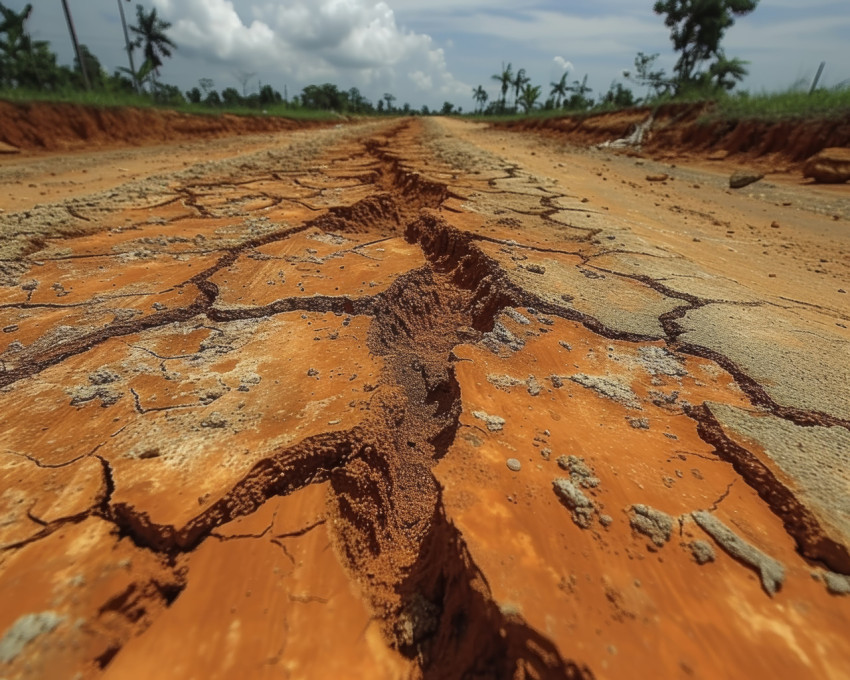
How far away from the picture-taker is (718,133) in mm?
8555

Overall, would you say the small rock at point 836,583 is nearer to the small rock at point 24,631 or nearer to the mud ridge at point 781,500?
the mud ridge at point 781,500

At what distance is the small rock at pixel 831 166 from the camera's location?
5.86 meters

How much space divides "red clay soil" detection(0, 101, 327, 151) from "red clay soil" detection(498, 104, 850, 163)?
12.0 meters

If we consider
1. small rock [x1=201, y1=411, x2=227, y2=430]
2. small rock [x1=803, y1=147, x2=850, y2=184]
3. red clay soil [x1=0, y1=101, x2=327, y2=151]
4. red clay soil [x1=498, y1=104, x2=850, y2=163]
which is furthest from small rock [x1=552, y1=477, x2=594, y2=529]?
red clay soil [x1=0, y1=101, x2=327, y2=151]

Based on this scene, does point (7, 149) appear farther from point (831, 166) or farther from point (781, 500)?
point (831, 166)

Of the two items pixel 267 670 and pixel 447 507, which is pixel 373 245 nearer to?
pixel 447 507

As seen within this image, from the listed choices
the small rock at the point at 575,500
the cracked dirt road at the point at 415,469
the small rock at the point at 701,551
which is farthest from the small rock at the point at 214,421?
the small rock at the point at 701,551

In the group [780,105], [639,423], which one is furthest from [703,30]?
[639,423]

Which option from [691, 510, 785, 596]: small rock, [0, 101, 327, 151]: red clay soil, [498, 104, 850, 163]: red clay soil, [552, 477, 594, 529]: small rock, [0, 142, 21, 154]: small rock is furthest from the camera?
[0, 101, 327, 151]: red clay soil

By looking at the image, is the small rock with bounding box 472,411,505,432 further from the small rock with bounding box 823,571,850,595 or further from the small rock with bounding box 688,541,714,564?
the small rock with bounding box 823,571,850,595

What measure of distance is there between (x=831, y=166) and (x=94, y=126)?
15.7 metres

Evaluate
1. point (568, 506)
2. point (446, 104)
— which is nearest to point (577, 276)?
point (568, 506)

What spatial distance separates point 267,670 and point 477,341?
3.66ft

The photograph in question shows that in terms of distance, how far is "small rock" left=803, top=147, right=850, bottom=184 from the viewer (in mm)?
5863
